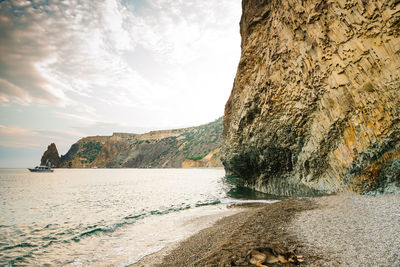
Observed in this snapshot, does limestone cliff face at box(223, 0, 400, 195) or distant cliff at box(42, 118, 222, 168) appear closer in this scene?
limestone cliff face at box(223, 0, 400, 195)

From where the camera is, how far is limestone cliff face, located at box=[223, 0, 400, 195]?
7266 mm

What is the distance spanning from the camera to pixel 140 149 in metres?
145

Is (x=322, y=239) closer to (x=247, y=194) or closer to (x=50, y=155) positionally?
(x=247, y=194)

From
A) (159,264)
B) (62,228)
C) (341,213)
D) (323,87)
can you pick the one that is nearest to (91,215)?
(62,228)

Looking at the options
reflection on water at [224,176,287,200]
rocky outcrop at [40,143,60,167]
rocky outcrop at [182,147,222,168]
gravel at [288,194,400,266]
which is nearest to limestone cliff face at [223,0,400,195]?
reflection on water at [224,176,287,200]

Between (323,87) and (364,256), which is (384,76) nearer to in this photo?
(323,87)

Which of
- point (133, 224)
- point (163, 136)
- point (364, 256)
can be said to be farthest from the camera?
point (163, 136)

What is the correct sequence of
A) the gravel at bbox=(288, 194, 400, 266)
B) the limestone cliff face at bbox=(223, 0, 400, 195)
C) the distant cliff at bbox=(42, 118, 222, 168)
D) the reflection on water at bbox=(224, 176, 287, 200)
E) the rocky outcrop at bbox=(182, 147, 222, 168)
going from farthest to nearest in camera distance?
the distant cliff at bbox=(42, 118, 222, 168), the rocky outcrop at bbox=(182, 147, 222, 168), the reflection on water at bbox=(224, 176, 287, 200), the limestone cliff face at bbox=(223, 0, 400, 195), the gravel at bbox=(288, 194, 400, 266)

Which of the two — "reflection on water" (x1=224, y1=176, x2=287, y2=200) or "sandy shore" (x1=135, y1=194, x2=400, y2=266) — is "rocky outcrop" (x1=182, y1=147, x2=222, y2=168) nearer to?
"reflection on water" (x1=224, y1=176, x2=287, y2=200)

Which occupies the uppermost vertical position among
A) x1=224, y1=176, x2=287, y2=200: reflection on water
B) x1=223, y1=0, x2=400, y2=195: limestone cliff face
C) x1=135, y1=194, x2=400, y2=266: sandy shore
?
x1=223, y1=0, x2=400, y2=195: limestone cliff face

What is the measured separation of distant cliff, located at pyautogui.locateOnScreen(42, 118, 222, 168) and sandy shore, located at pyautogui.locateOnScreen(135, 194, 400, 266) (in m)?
109

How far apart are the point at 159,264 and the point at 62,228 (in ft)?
24.5

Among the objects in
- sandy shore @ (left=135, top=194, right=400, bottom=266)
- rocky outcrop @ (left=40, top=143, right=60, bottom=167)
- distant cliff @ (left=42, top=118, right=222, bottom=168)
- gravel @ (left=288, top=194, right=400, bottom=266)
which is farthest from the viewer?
rocky outcrop @ (left=40, top=143, right=60, bottom=167)

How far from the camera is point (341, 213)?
6.04 meters
